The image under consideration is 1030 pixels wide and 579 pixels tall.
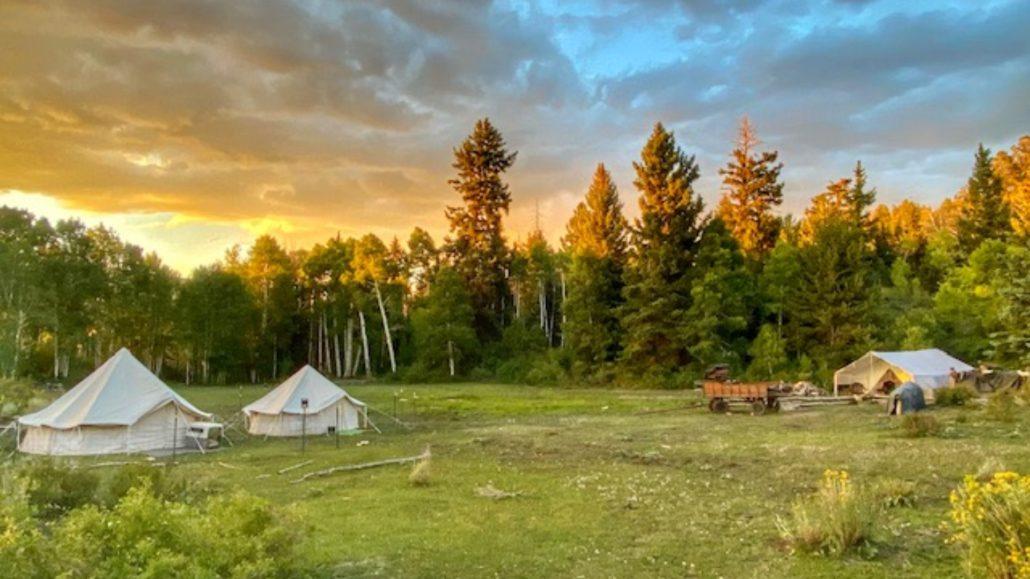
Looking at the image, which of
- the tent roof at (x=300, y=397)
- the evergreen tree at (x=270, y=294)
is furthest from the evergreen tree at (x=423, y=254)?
the tent roof at (x=300, y=397)

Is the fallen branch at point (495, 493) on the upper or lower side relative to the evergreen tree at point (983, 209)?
lower

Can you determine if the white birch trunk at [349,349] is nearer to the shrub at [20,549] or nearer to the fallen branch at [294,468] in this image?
the fallen branch at [294,468]

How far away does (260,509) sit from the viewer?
8.59 metres

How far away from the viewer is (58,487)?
524 inches

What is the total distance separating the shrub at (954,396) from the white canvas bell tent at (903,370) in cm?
249

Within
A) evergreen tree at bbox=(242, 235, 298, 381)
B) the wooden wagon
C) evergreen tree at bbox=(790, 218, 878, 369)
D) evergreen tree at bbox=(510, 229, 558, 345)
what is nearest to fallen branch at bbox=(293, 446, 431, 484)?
the wooden wagon

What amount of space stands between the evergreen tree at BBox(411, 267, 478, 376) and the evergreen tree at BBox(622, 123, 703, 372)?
1551cm

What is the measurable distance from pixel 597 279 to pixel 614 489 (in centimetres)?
4345

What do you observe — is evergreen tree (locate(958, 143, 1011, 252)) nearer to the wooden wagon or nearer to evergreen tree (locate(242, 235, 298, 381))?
the wooden wagon

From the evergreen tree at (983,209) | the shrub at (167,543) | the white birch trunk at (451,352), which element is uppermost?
the evergreen tree at (983,209)

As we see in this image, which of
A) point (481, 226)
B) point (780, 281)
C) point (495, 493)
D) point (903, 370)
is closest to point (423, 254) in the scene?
point (481, 226)

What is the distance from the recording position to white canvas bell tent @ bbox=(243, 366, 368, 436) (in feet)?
94.6

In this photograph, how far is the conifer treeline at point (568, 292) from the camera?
51.2m

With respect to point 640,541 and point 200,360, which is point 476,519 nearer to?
point 640,541
